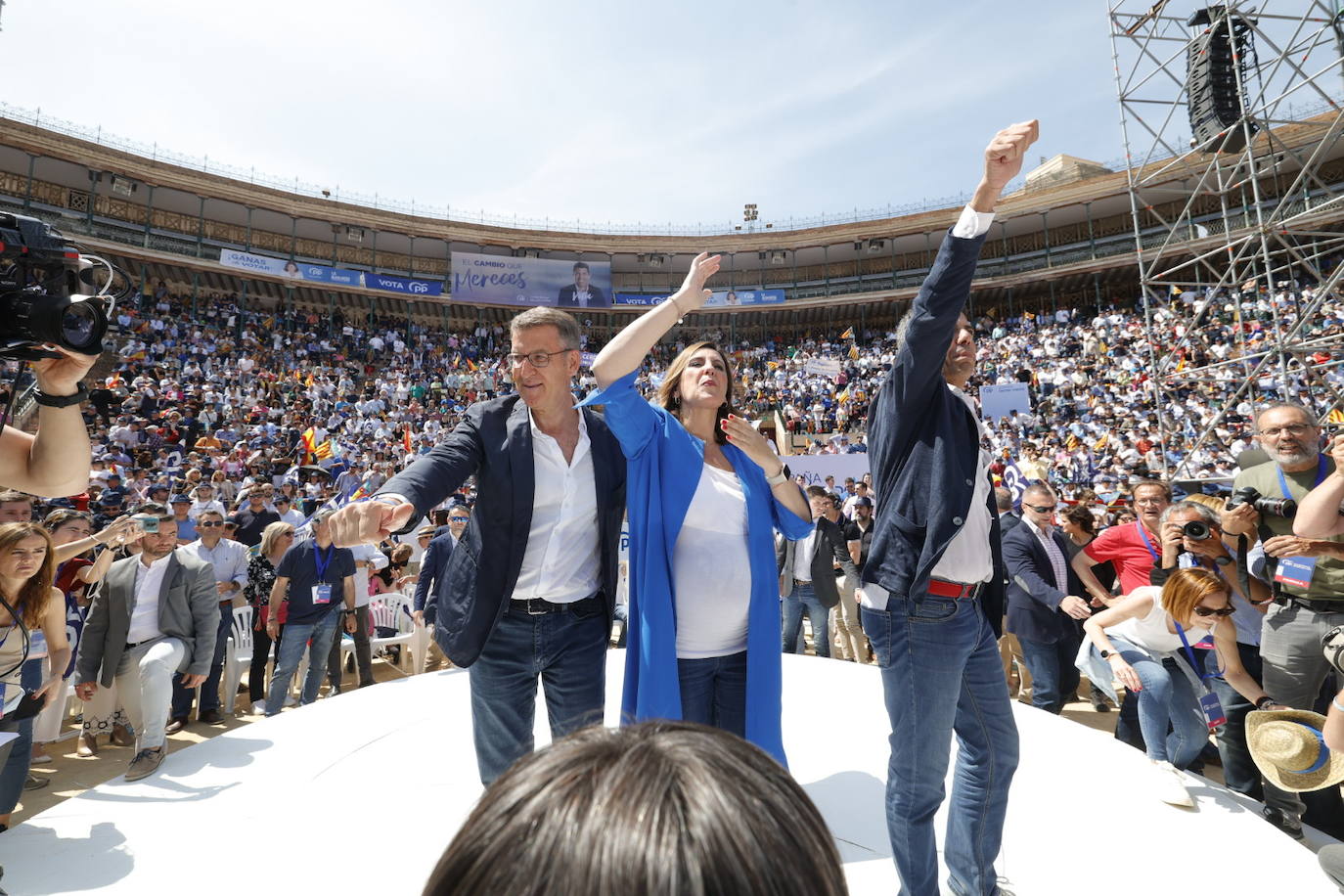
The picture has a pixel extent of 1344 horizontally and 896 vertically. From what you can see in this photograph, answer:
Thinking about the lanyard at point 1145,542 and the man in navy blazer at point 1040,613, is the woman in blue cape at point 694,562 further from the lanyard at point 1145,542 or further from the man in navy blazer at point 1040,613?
the lanyard at point 1145,542

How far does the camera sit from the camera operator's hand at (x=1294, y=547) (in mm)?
2828

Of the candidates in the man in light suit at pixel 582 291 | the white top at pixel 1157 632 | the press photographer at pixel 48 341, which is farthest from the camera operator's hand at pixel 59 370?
the man in light suit at pixel 582 291

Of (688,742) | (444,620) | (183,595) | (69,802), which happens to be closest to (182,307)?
(183,595)

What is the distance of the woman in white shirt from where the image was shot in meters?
3.28

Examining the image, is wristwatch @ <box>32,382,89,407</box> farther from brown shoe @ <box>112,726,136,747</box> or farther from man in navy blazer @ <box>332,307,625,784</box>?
brown shoe @ <box>112,726,136,747</box>

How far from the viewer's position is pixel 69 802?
3.05 m

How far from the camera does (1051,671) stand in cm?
463

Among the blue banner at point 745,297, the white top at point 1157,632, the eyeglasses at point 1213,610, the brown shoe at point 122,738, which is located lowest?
the brown shoe at point 122,738

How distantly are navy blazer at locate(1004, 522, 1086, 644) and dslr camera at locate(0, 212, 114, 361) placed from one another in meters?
4.86

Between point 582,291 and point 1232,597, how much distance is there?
2787 centimetres

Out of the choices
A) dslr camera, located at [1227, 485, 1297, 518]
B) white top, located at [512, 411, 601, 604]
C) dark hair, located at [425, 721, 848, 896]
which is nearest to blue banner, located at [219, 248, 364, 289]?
white top, located at [512, 411, 601, 604]

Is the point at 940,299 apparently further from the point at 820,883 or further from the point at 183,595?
the point at 183,595

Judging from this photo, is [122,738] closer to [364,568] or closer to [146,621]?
[146,621]

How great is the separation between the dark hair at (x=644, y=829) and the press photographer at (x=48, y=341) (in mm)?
2023
